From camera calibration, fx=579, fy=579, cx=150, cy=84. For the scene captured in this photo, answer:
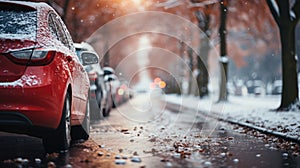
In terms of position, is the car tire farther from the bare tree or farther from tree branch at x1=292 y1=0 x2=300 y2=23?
tree branch at x1=292 y1=0 x2=300 y2=23

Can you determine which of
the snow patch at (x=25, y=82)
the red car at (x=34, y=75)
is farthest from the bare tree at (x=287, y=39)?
the snow patch at (x=25, y=82)

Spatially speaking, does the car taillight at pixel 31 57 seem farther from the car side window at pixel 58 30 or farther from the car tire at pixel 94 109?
the car tire at pixel 94 109

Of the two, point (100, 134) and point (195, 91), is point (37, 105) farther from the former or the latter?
point (195, 91)

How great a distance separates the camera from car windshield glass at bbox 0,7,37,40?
23.3ft

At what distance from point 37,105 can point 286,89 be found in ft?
44.5

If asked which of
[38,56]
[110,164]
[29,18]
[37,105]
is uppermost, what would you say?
[29,18]

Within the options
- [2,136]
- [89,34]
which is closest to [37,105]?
[2,136]

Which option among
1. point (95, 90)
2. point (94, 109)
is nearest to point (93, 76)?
point (95, 90)

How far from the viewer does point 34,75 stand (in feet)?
22.5

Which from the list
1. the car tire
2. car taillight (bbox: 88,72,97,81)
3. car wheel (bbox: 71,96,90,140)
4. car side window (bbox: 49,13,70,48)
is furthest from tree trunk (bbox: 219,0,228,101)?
car side window (bbox: 49,13,70,48)

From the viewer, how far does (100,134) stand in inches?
455

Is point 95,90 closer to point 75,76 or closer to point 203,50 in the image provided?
point 75,76

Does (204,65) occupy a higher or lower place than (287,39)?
lower

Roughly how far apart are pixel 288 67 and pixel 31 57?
13.7 metres
